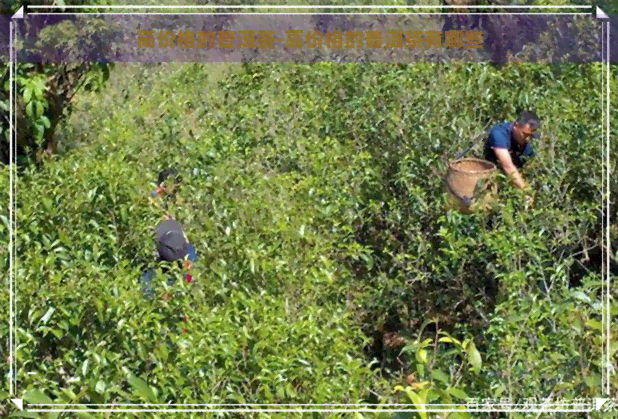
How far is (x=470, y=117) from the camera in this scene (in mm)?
6742

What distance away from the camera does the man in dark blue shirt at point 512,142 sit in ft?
19.8

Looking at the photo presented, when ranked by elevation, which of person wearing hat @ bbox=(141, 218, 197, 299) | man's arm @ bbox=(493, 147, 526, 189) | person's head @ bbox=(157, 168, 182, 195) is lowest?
person wearing hat @ bbox=(141, 218, 197, 299)

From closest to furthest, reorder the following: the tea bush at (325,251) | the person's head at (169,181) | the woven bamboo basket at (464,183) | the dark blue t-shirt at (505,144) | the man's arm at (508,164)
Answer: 1. the tea bush at (325,251)
2. the woven bamboo basket at (464,183)
3. the man's arm at (508,164)
4. the person's head at (169,181)
5. the dark blue t-shirt at (505,144)

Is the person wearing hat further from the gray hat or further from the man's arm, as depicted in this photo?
the man's arm

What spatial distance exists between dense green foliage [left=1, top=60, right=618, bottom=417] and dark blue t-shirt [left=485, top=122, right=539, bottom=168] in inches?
7.9

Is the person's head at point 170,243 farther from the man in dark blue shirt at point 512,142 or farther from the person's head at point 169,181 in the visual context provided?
the man in dark blue shirt at point 512,142

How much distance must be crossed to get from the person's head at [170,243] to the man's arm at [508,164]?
1.76 m

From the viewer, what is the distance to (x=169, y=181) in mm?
5973

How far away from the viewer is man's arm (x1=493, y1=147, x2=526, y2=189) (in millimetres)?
5656

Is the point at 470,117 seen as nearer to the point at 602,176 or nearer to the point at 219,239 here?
the point at 602,176

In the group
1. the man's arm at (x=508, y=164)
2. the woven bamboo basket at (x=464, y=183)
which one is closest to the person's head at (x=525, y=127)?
the man's arm at (x=508, y=164)

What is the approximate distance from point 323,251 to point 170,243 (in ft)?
2.58

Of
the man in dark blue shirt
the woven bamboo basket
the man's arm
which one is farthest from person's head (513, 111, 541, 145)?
the woven bamboo basket

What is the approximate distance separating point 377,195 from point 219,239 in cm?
130
